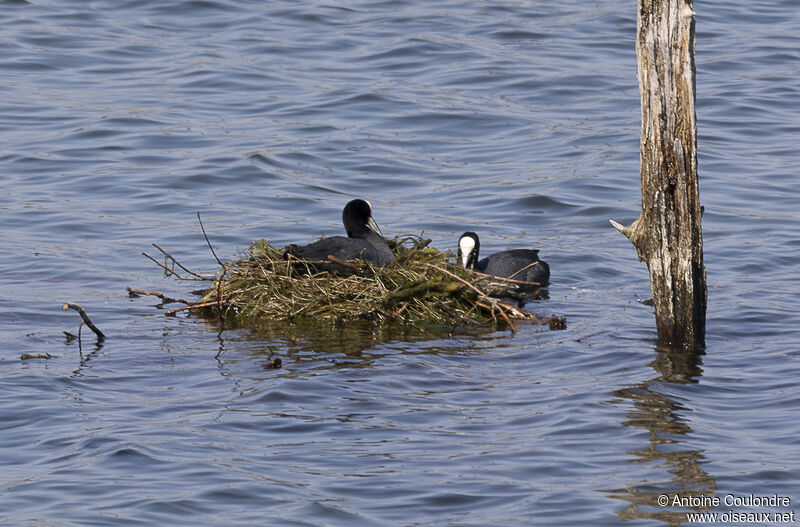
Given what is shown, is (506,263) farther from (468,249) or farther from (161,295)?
(161,295)

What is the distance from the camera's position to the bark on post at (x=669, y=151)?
872 cm

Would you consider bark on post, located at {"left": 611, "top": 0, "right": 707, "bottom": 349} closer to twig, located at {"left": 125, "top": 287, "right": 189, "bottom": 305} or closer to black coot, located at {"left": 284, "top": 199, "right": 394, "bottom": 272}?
black coot, located at {"left": 284, "top": 199, "right": 394, "bottom": 272}

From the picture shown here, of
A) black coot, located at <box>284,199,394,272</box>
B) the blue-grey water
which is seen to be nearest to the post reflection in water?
the blue-grey water

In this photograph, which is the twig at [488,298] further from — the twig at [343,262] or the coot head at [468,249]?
the coot head at [468,249]

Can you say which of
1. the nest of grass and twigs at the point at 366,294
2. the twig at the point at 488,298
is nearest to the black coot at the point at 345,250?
the nest of grass and twigs at the point at 366,294

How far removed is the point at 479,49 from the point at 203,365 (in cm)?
1630

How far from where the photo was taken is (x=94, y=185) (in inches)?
674

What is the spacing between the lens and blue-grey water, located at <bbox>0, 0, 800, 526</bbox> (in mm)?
7453

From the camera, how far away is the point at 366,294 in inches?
432

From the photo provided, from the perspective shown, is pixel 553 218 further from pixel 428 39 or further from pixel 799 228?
pixel 428 39

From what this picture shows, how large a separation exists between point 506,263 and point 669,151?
3.77 metres

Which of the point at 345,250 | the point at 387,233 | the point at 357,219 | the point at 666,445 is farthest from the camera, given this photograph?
the point at 387,233

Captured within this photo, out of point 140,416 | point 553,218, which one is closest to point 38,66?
point 553,218

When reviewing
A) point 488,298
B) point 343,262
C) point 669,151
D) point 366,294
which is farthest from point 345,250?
point 669,151
